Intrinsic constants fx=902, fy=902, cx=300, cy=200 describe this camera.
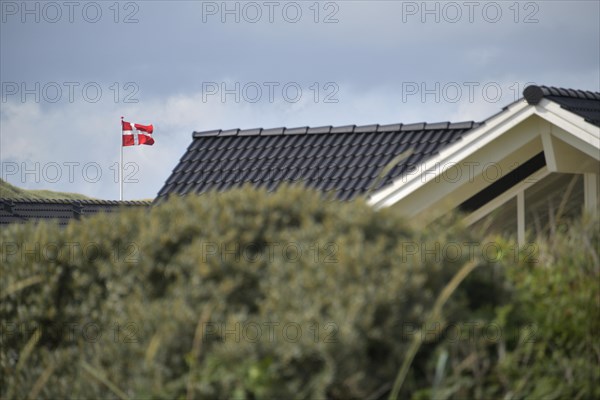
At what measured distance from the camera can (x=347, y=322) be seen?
522cm

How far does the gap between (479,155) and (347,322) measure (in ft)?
23.6

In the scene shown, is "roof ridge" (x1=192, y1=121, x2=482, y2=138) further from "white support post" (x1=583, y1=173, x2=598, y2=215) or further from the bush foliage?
the bush foliage

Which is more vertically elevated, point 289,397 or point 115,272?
point 115,272

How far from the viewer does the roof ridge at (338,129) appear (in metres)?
14.0

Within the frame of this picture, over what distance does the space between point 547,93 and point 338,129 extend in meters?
4.50

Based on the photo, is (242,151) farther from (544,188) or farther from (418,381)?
(418,381)

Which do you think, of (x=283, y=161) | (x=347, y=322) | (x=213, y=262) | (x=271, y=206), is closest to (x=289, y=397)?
(x=347, y=322)

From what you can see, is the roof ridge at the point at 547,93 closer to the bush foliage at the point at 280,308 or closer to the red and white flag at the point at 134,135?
the bush foliage at the point at 280,308

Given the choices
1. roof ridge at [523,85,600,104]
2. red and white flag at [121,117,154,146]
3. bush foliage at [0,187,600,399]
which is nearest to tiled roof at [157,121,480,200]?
roof ridge at [523,85,600,104]

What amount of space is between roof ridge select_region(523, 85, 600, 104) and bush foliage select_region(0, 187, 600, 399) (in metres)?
4.38

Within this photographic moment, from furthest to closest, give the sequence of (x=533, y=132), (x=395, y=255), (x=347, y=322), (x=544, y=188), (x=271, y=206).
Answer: (x=544, y=188)
(x=533, y=132)
(x=271, y=206)
(x=395, y=255)
(x=347, y=322)

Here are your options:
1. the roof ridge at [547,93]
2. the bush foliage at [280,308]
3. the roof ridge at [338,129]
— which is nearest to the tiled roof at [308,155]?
the roof ridge at [338,129]

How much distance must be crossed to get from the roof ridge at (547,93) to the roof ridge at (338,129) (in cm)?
156

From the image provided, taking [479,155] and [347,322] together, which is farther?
[479,155]
